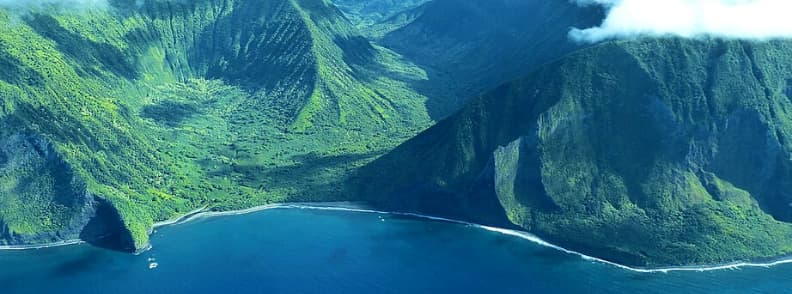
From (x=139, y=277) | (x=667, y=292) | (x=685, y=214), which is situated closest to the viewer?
(x=667, y=292)

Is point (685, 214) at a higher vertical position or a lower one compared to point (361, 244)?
higher

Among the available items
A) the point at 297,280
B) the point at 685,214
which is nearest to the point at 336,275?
the point at 297,280

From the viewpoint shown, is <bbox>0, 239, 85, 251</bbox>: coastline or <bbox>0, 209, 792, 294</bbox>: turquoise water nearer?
<bbox>0, 209, 792, 294</bbox>: turquoise water

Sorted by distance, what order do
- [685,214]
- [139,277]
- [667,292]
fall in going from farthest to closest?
[685,214] → [139,277] → [667,292]

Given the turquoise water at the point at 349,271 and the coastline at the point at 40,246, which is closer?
the turquoise water at the point at 349,271

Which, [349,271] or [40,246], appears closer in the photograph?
[349,271]

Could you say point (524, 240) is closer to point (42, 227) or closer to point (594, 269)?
point (594, 269)

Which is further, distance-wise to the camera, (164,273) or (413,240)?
(413,240)

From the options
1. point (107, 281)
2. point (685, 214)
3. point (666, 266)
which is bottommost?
point (107, 281)
